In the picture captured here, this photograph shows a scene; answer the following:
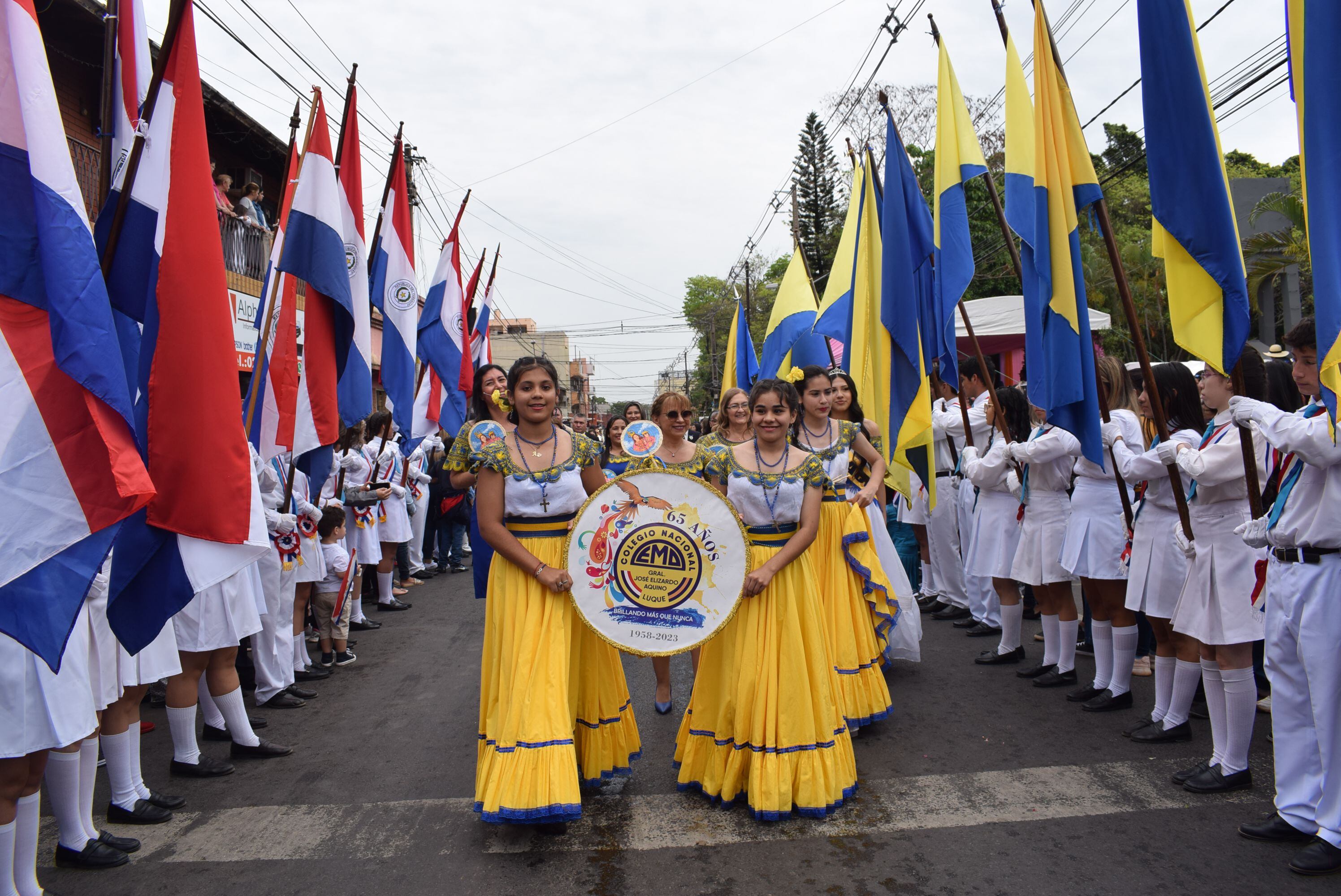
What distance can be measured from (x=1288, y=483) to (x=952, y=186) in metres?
3.77

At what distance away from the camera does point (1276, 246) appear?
51.5 feet

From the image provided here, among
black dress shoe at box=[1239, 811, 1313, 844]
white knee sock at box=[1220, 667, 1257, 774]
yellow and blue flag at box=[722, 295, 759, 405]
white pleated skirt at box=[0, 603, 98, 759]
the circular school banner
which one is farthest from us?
yellow and blue flag at box=[722, 295, 759, 405]

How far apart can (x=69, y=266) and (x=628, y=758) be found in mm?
3130

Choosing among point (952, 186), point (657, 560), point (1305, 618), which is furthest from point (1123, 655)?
point (952, 186)

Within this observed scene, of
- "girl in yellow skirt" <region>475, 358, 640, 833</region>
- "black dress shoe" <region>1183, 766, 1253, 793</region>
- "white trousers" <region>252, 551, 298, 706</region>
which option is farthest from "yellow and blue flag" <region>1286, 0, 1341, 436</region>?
"white trousers" <region>252, 551, 298, 706</region>

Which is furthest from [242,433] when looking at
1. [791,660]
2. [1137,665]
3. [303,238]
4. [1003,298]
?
[1003,298]

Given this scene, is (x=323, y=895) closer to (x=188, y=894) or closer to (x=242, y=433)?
(x=188, y=894)

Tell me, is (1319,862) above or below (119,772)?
below

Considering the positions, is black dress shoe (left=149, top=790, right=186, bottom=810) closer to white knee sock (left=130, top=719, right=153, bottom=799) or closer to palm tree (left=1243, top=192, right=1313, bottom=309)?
white knee sock (left=130, top=719, right=153, bottom=799)

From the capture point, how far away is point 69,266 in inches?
115

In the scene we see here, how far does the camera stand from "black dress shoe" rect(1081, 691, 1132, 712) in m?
5.27

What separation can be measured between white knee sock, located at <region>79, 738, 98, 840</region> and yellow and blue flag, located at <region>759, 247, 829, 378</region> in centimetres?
676

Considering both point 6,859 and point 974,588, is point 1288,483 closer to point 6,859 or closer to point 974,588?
point 974,588

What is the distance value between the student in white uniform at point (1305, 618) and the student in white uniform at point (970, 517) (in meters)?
3.60
